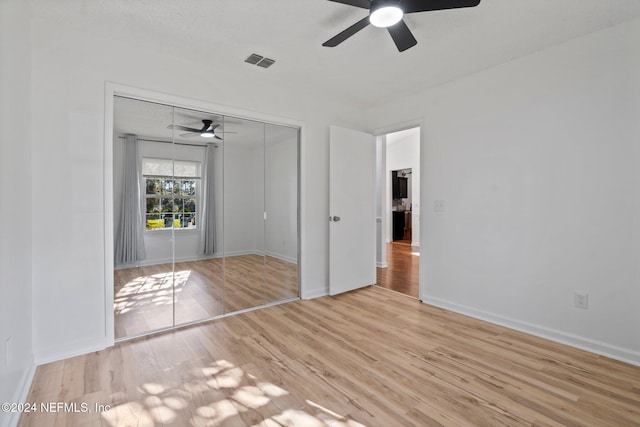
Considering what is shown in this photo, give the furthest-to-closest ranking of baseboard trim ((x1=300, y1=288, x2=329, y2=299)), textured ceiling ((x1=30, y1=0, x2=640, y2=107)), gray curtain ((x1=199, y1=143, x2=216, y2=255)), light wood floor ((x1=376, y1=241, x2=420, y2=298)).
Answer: light wood floor ((x1=376, y1=241, x2=420, y2=298))
baseboard trim ((x1=300, y1=288, x2=329, y2=299))
gray curtain ((x1=199, y1=143, x2=216, y2=255))
textured ceiling ((x1=30, y1=0, x2=640, y2=107))

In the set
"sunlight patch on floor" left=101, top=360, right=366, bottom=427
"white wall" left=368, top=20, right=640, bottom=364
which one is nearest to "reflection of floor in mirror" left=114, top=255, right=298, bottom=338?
"sunlight patch on floor" left=101, top=360, right=366, bottom=427

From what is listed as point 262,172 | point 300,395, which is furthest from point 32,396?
point 262,172

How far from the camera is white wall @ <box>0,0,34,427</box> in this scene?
1568mm

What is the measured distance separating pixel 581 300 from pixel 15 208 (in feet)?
13.5

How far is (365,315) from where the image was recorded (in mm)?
3250

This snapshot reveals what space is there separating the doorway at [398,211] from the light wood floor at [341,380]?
1520mm

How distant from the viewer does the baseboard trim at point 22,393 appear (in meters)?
1.55

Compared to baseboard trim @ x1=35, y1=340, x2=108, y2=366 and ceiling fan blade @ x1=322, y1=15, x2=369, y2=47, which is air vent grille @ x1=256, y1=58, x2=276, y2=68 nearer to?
ceiling fan blade @ x1=322, y1=15, x2=369, y2=47

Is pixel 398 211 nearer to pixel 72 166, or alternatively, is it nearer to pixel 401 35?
pixel 401 35

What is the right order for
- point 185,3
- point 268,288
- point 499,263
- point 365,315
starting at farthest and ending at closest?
point 268,288 → point 365,315 → point 499,263 → point 185,3

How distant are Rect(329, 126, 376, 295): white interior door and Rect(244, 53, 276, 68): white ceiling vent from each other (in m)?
1.15

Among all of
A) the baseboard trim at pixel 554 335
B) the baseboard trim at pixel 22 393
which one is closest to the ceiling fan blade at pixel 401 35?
the baseboard trim at pixel 554 335

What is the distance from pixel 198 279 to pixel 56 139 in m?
1.65

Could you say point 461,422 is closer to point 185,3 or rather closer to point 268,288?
point 268,288
